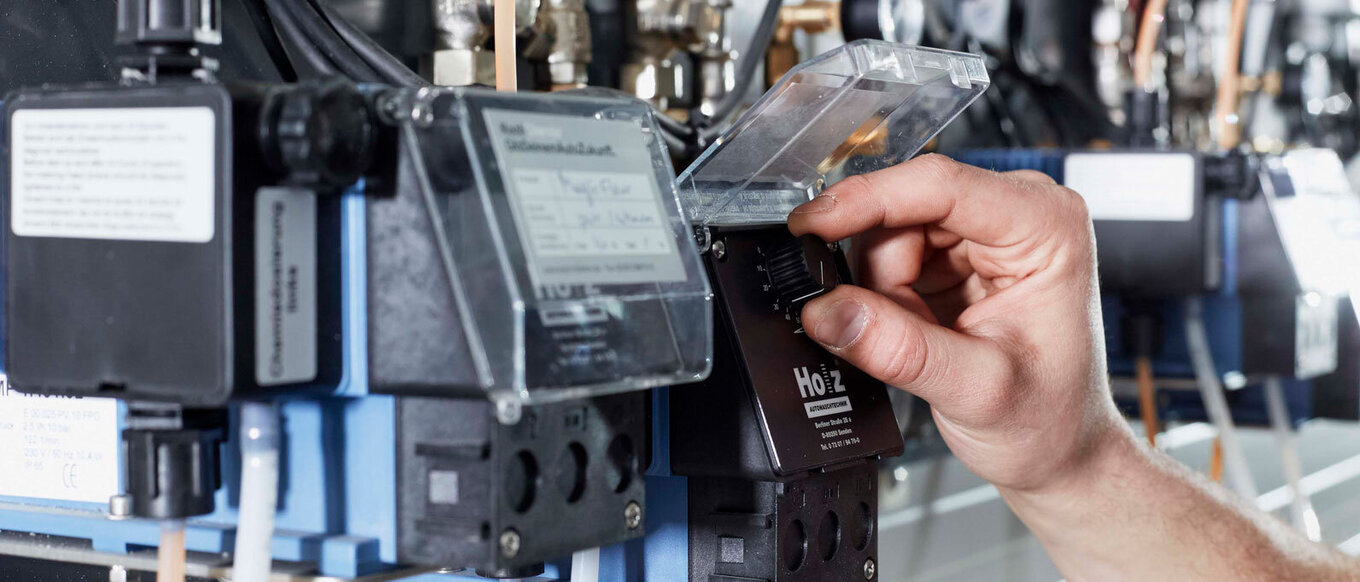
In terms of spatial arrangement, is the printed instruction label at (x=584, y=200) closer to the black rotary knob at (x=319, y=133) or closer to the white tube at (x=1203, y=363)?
the black rotary knob at (x=319, y=133)

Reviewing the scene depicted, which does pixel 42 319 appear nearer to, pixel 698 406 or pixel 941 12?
pixel 698 406

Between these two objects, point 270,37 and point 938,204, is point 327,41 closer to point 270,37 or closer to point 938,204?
point 270,37

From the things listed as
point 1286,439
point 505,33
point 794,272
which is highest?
point 505,33

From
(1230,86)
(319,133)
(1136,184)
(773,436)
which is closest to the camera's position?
(319,133)

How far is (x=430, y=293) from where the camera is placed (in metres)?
0.44

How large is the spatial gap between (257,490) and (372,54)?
0.75 feet

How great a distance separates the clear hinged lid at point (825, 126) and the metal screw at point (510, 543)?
19cm

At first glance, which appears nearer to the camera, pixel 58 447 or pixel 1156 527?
pixel 58 447

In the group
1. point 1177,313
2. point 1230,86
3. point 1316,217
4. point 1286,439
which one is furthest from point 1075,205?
point 1230,86

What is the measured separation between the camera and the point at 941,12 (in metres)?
1.39

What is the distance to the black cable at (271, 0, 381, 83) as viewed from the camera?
0.63 meters

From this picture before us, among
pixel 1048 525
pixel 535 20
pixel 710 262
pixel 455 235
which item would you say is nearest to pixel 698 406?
pixel 710 262

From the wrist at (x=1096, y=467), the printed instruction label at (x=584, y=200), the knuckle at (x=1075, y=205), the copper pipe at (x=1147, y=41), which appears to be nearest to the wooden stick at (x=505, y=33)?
the printed instruction label at (x=584, y=200)

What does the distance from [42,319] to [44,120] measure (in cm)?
7
